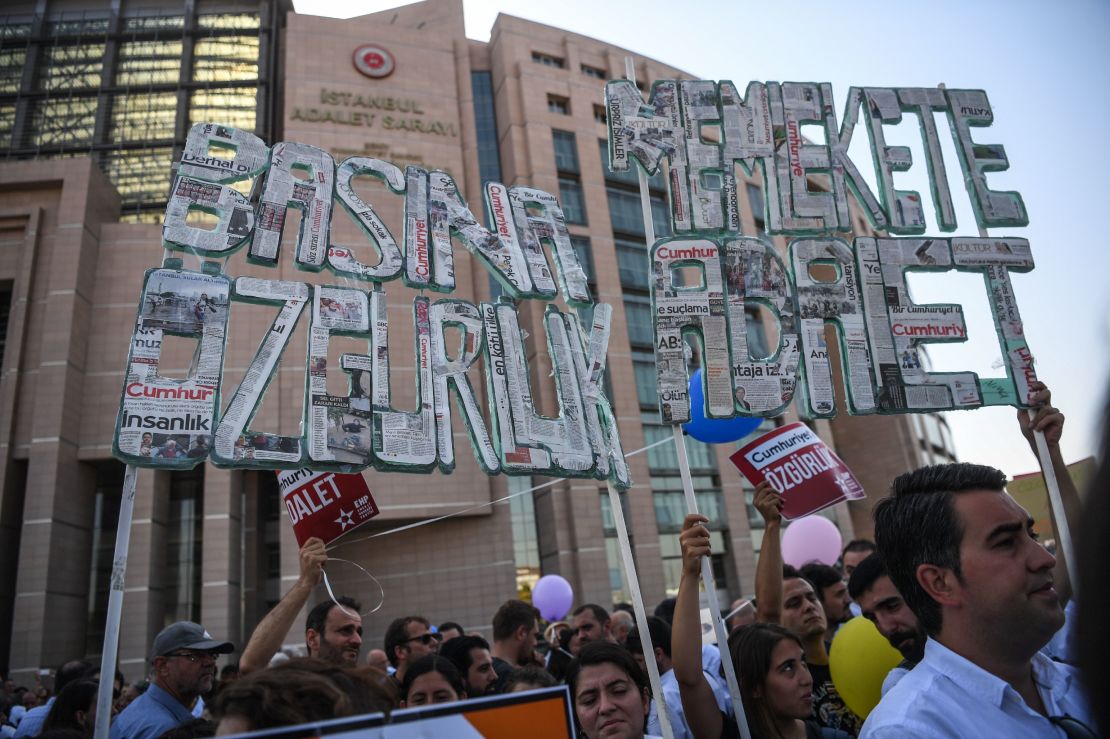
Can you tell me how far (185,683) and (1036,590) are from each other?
4.74 m

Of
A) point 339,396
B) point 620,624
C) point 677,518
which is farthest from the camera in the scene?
point 677,518

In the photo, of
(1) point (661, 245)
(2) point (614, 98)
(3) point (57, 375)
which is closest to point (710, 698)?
(1) point (661, 245)

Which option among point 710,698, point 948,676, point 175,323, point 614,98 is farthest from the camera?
point 614,98

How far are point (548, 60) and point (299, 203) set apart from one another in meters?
38.4

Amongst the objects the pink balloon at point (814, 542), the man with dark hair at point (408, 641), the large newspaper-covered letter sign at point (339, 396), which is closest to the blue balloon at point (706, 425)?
the large newspaper-covered letter sign at point (339, 396)

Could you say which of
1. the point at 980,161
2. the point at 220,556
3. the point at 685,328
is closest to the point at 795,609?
the point at 685,328

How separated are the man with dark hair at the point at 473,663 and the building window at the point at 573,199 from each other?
31.7 m

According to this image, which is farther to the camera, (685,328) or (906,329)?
(906,329)

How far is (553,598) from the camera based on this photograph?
45.3ft

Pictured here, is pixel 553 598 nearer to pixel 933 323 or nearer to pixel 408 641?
pixel 408 641

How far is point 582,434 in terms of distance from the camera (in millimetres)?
4969

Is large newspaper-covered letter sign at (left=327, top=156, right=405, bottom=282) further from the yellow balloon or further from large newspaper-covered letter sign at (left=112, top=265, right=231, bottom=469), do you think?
the yellow balloon

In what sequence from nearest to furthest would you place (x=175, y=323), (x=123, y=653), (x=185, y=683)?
(x=175, y=323) < (x=185, y=683) < (x=123, y=653)

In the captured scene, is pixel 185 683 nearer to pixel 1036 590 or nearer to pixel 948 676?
pixel 948 676
